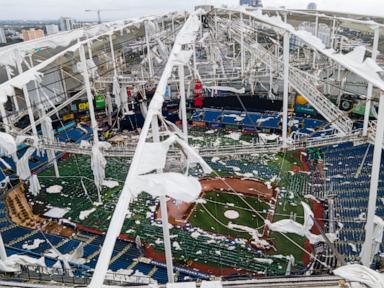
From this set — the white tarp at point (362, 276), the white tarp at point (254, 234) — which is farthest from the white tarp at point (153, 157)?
the white tarp at point (254, 234)

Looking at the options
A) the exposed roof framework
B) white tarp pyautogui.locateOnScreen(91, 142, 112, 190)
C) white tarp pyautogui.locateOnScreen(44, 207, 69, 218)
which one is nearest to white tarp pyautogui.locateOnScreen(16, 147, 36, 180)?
the exposed roof framework

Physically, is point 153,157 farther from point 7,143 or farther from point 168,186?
point 7,143

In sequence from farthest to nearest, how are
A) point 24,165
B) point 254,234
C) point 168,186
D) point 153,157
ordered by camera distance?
point 24,165 < point 254,234 < point 153,157 < point 168,186

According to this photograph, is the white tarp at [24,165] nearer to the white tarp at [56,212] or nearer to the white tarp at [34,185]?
the white tarp at [34,185]

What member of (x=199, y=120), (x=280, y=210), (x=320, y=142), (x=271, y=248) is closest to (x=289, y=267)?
(x=271, y=248)

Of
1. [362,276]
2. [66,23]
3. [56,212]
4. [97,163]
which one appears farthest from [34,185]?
[66,23]
